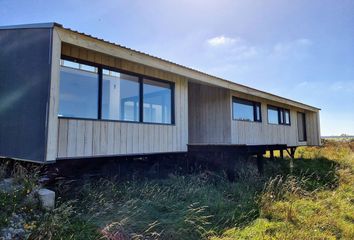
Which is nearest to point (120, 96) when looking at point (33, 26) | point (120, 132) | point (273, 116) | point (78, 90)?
point (120, 132)

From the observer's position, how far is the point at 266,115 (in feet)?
37.1

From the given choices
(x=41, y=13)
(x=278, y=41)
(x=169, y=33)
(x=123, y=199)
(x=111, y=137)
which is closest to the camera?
(x=123, y=199)

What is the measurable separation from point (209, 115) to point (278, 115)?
4.76 meters

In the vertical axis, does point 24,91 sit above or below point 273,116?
below

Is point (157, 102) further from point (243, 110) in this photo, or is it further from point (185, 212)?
point (243, 110)

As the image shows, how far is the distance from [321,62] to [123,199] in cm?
1112

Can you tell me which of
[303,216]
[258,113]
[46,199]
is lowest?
[303,216]

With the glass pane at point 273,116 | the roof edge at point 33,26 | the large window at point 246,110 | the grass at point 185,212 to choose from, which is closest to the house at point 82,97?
the roof edge at point 33,26

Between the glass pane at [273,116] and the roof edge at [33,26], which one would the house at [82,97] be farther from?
the glass pane at [273,116]

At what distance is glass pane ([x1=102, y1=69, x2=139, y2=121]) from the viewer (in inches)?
217

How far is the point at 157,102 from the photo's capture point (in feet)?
22.1

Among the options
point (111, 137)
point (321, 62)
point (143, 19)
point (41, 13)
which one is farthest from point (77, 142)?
point (321, 62)

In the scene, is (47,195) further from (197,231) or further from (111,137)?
(197,231)

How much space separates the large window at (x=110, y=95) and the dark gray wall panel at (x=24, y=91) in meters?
0.43
